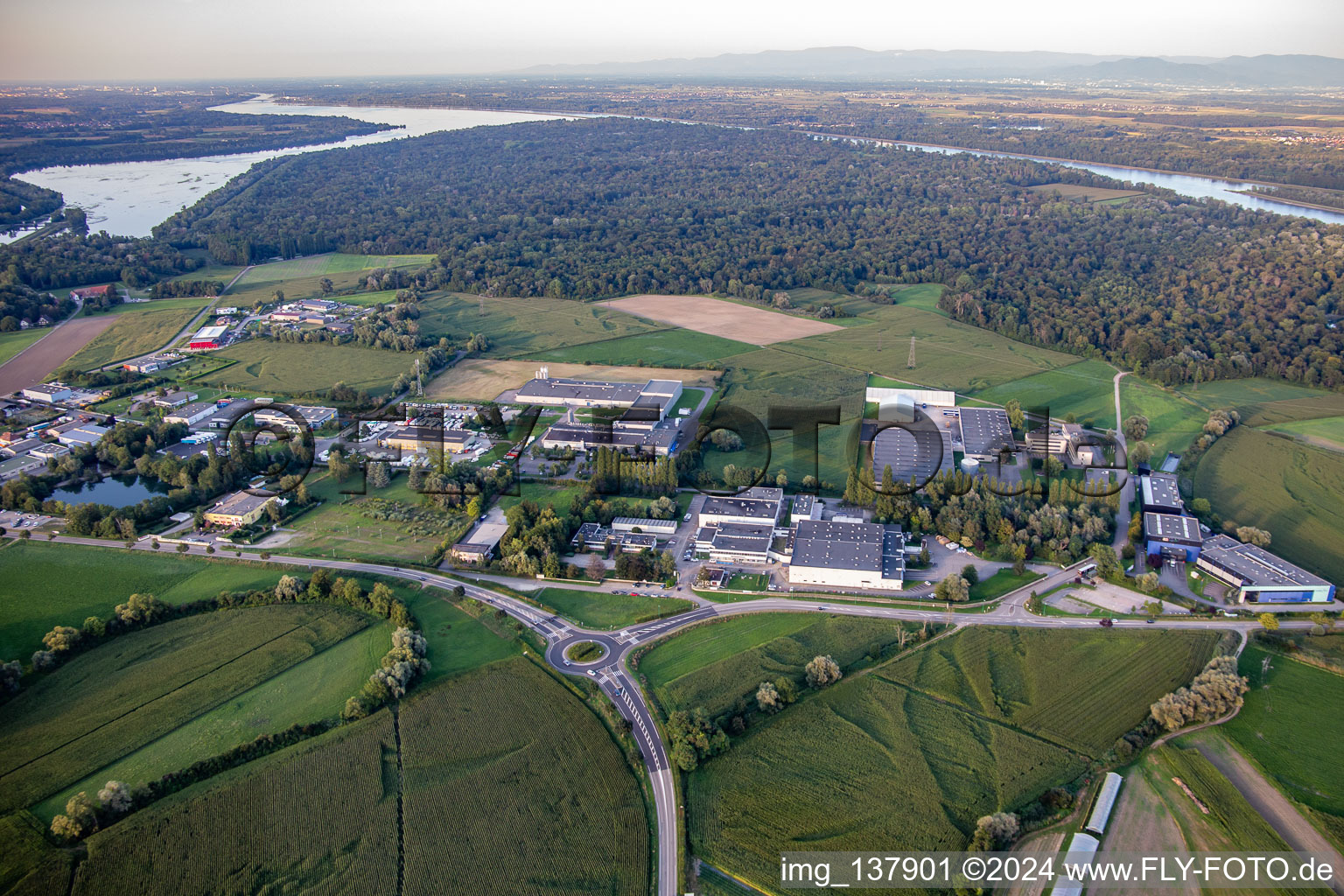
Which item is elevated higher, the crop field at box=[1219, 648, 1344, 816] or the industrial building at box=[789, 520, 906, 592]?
the industrial building at box=[789, 520, 906, 592]

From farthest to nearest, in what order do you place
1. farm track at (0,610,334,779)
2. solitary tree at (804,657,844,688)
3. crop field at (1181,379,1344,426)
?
crop field at (1181,379,1344,426)
solitary tree at (804,657,844,688)
farm track at (0,610,334,779)

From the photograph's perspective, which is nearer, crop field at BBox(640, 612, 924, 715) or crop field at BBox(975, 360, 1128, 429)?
crop field at BBox(640, 612, 924, 715)

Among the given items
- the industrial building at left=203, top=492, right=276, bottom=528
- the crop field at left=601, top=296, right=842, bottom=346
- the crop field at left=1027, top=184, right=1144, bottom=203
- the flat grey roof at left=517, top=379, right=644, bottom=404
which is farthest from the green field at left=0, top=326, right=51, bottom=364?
the crop field at left=1027, top=184, right=1144, bottom=203

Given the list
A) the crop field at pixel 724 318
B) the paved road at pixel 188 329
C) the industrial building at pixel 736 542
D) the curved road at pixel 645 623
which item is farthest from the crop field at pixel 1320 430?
the paved road at pixel 188 329

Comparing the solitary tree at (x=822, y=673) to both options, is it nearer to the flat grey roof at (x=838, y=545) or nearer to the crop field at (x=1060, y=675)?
the crop field at (x=1060, y=675)

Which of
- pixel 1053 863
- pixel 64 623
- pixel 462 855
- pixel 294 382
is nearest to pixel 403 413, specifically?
pixel 294 382

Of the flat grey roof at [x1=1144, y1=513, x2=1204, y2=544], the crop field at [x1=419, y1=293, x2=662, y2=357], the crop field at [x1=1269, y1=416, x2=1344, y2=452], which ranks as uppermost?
the crop field at [x1=419, y1=293, x2=662, y2=357]

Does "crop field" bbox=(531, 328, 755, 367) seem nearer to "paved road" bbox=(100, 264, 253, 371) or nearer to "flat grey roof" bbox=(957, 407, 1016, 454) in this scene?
"flat grey roof" bbox=(957, 407, 1016, 454)
